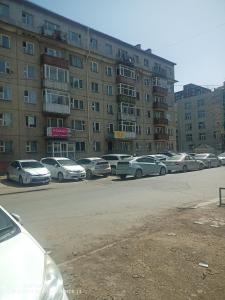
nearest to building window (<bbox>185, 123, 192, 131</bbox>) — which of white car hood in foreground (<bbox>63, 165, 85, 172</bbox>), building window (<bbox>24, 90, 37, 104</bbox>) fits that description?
building window (<bbox>24, 90, 37, 104</bbox>)

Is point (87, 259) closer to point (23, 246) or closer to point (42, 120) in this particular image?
point (23, 246)

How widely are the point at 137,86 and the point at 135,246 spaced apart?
152 ft

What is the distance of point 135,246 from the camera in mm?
6414

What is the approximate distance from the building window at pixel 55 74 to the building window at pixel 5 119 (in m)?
6.24

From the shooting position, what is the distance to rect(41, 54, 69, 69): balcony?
3647 centimetres

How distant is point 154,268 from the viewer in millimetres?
5215

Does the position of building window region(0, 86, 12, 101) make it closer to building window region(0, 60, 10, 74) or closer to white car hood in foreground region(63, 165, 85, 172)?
building window region(0, 60, 10, 74)

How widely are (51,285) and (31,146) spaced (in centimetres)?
3366

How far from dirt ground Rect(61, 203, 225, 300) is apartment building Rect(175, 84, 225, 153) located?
3146 inches

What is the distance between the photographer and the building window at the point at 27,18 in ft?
118

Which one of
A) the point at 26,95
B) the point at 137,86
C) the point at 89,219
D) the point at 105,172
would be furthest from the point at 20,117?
the point at 89,219

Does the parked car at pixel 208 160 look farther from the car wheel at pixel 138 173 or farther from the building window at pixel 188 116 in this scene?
the building window at pixel 188 116

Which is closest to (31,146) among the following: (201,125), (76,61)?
(76,61)

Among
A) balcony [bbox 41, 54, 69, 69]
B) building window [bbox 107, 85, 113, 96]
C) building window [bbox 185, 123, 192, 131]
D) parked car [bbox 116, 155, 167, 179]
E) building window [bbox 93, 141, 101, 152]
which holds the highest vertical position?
balcony [bbox 41, 54, 69, 69]
